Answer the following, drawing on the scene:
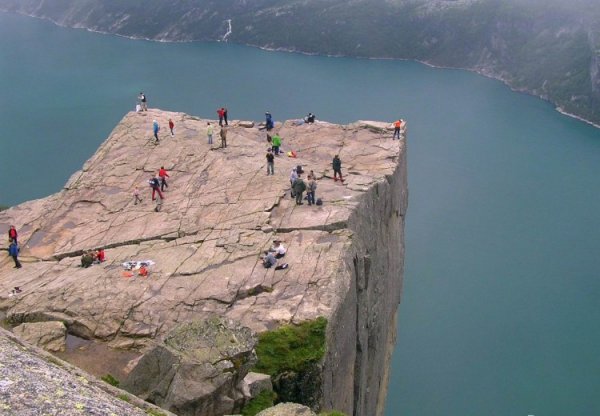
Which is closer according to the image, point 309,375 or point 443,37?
point 309,375

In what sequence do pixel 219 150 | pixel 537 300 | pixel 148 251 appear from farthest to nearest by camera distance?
1. pixel 537 300
2. pixel 219 150
3. pixel 148 251

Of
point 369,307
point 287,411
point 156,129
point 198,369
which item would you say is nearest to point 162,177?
point 156,129

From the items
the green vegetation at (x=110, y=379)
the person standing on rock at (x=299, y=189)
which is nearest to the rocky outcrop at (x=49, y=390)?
the green vegetation at (x=110, y=379)

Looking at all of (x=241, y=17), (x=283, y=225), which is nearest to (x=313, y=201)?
(x=283, y=225)

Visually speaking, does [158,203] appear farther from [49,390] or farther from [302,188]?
[49,390]

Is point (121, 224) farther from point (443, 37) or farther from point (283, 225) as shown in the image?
point (443, 37)

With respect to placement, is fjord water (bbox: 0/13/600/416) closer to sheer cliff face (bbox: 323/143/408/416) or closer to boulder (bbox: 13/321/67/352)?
sheer cliff face (bbox: 323/143/408/416)
